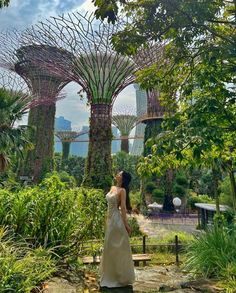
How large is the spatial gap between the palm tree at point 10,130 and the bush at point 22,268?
12.3 m

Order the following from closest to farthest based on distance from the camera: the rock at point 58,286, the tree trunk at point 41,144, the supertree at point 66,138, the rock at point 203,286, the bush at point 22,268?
the bush at point 22,268, the rock at point 58,286, the rock at point 203,286, the tree trunk at point 41,144, the supertree at point 66,138

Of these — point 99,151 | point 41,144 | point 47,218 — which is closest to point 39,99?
point 41,144

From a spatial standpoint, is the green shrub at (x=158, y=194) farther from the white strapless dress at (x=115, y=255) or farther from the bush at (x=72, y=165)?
the white strapless dress at (x=115, y=255)

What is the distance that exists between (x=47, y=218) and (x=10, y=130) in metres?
13.1

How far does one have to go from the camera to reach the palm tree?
1580 cm

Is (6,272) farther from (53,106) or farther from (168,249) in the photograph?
(53,106)

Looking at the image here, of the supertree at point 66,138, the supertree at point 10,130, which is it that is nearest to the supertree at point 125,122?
the supertree at point 66,138

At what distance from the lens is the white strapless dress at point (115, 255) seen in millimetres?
4109

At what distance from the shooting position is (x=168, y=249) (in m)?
7.75

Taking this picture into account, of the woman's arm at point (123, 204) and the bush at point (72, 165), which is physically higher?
the bush at point (72, 165)

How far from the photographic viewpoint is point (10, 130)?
16.7 meters

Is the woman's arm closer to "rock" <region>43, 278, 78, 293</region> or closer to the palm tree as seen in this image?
"rock" <region>43, 278, 78, 293</region>

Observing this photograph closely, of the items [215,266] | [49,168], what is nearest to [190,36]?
[215,266]

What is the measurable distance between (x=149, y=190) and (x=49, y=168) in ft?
26.9
